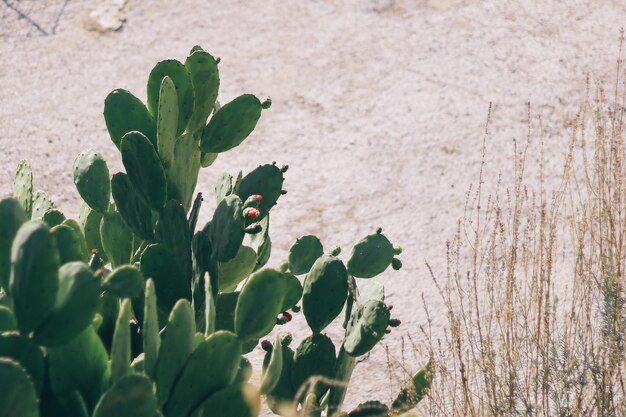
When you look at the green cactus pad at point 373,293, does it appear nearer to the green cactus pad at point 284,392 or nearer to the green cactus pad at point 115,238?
the green cactus pad at point 284,392

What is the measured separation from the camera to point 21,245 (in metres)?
1.66

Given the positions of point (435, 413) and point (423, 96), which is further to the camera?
point (423, 96)

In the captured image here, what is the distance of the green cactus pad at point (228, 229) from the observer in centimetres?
219

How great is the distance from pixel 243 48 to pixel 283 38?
24 cm

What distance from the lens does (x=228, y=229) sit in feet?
7.23

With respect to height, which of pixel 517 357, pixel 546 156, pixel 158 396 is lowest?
pixel 546 156

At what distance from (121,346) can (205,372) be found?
21cm

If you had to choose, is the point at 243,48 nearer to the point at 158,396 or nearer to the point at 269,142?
the point at 269,142

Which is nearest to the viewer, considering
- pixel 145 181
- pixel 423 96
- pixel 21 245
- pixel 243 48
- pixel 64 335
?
pixel 21 245

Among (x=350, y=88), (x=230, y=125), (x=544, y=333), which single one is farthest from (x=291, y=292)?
(x=350, y=88)

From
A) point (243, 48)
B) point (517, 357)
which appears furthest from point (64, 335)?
point (243, 48)

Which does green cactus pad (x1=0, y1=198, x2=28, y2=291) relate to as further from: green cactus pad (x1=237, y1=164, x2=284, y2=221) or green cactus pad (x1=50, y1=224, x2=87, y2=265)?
green cactus pad (x1=237, y1=164, x2=284, y2=221)

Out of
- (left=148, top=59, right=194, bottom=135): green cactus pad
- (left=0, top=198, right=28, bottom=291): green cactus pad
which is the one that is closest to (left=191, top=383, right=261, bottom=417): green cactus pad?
(left=0, top=198, right=28, bottom=291): green cactus pad

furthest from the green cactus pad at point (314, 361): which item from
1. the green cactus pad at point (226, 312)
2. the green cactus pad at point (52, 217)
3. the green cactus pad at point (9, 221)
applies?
the green cactus pad at point (9, 221)
